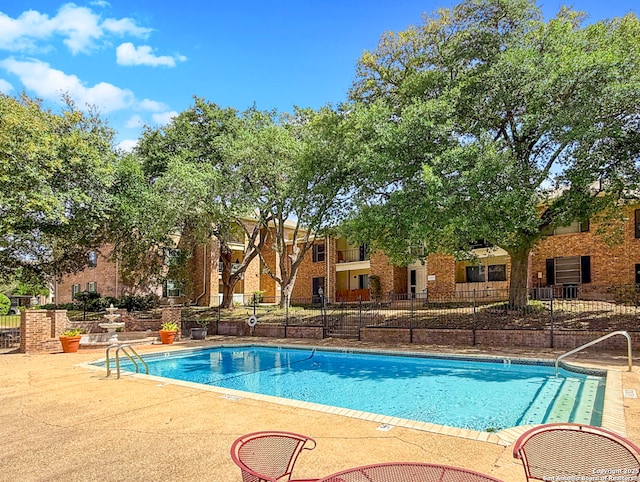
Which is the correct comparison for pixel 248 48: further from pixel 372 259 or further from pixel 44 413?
pixel 372 259

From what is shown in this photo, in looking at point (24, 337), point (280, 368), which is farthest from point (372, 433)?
point (24, 337)

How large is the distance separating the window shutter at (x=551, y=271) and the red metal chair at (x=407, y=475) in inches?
962

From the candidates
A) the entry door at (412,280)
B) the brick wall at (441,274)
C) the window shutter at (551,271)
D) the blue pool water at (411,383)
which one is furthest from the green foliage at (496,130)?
the entry door at (412,280)

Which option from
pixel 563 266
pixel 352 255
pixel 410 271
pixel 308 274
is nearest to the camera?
pixel 563 266

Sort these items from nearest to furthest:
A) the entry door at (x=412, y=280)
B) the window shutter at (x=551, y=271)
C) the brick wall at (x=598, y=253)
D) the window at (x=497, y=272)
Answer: the brick wall at (x=598, y=253) → the window shutter at (x=551, y=271) → the window at (x=497, y=272) → the entry door at (x=412, y=280)

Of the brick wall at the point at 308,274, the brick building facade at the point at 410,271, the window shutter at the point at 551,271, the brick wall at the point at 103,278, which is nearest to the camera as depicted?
the brick building facade at the point at 410,271

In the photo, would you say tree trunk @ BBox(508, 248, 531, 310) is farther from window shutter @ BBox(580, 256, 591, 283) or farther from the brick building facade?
window shutter @ BBox(580, 256, 591, 283)

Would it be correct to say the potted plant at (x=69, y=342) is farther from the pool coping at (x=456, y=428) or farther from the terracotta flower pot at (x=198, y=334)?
the terracotta flower pot at (x=198, y=334)

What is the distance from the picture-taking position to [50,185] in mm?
17453

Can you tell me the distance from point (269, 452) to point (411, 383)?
8.62 metres

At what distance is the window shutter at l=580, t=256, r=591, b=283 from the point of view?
23094mm

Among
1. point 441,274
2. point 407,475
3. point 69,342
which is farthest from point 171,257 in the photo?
point 407,475

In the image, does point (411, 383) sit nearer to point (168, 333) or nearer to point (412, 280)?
point (168, 333)

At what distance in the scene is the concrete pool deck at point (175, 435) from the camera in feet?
15.4
